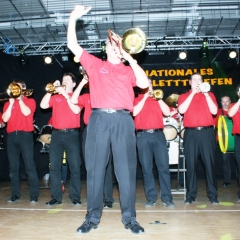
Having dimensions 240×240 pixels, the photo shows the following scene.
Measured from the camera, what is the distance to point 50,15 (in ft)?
27.0

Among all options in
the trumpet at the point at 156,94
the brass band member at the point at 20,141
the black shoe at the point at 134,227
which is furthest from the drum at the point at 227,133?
the brass band member at the point at 20,141

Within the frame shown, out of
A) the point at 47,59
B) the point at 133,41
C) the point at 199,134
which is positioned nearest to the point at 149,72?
A: the point at 47,59

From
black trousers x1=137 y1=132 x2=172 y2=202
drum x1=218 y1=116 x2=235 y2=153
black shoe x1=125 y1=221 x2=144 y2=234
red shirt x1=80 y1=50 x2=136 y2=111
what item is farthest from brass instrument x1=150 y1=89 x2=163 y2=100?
black shoe x1=125 y1=221 x2=144 y2=234

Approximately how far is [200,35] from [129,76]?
6258 mm

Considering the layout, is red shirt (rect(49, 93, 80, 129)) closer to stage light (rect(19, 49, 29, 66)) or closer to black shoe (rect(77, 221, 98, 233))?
black shoe (rect(77, 221, 98, 233))

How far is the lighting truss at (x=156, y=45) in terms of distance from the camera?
29.3ft

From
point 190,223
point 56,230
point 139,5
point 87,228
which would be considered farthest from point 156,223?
point 139,5

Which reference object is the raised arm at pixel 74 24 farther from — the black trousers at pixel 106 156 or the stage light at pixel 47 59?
the stage light at pixel 47 59

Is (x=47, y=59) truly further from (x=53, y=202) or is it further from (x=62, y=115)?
(x=53, y=202)

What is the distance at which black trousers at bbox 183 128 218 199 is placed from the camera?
524 centimetres

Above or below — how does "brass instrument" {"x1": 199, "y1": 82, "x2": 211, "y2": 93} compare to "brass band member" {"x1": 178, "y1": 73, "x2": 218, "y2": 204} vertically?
above

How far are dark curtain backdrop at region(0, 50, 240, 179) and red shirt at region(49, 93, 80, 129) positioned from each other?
4174 millimetres

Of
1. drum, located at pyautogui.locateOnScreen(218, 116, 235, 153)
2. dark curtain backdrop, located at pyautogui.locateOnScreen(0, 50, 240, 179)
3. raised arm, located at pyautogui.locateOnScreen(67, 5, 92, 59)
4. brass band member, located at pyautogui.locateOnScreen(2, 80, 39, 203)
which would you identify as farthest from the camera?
dark curtain backdrop, located at pyautogui.locateOnScreen(0, 50, 240, 179)

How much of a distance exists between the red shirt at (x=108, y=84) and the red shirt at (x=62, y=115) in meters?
1.81
